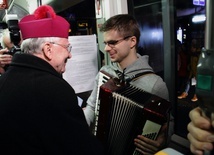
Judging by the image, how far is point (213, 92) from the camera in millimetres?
443

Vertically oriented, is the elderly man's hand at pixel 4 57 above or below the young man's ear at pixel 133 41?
below

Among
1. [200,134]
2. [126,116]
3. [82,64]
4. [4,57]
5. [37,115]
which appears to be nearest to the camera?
[200,134]

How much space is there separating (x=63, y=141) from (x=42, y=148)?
0.34 feet

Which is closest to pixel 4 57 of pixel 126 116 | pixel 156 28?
pixel 126 116

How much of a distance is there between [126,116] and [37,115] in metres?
0.58

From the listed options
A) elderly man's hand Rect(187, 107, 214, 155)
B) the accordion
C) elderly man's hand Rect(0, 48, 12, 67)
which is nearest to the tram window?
the accordion

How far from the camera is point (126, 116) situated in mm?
1369

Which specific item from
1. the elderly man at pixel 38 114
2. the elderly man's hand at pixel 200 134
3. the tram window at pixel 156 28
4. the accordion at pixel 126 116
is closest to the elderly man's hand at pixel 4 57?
the elderly man at pixel 38 114

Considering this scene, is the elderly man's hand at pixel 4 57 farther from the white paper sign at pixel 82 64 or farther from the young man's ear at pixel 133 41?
the young man's ear at pixel 133 41

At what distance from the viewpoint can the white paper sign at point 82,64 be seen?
2342 mm

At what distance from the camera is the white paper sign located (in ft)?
7.68

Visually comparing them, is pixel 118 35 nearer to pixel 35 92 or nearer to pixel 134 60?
pixel 134 60

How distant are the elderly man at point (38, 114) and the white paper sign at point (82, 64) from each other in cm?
115

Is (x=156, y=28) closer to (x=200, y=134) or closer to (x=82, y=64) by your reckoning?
(x=82, y=64)
